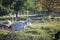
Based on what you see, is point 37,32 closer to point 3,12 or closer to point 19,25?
point 19,25

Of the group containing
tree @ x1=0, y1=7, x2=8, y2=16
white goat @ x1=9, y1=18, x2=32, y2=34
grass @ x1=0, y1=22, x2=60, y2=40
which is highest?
tree @ x1=0, y1=7, x2=8, y2=16

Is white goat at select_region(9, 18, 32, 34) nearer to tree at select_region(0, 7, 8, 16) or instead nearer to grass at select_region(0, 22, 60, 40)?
grass at select_region(0, 22, 60, 40)

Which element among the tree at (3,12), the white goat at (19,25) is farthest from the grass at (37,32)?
the tree at (3,12)

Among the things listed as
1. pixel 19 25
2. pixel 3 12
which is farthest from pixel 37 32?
pixel 3 12

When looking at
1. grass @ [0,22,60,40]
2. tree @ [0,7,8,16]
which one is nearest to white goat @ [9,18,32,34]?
grass @ [0,22,60,40]

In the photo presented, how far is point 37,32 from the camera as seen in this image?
3199 millimetres

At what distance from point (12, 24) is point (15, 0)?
16.5 inches

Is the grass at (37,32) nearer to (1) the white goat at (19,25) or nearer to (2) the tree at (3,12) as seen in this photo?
(1) the white goat at (19,25)

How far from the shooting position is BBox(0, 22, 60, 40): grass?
3.20 m

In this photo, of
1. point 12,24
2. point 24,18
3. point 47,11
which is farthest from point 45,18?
point 12,24

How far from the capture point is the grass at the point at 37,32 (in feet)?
10.5

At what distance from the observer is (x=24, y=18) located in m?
3.28

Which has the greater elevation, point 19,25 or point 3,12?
point 3,12

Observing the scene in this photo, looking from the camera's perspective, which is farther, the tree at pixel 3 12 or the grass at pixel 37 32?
the tree at pixel 3 12
